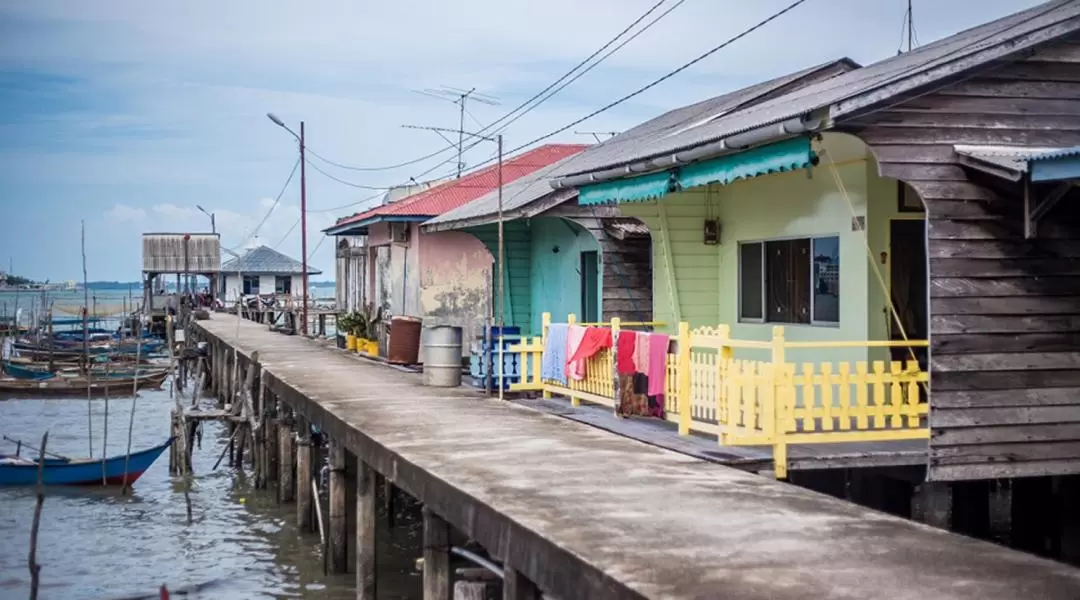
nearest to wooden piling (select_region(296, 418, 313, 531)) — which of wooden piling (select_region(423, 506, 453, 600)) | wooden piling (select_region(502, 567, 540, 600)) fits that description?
wooden piling (select_region(423, 506, 453, 600))

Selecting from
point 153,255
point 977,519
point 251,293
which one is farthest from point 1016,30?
point 251,293

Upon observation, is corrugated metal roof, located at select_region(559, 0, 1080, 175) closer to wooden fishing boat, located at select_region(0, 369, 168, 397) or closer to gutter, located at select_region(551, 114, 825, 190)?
gutter, located at select_region(551, 114, 825, 190)

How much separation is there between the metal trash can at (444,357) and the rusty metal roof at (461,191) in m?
8.95

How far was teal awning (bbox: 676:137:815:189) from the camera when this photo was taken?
11.3 m

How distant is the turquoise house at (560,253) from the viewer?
62.9 feet

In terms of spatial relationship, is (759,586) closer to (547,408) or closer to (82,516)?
(547,408)

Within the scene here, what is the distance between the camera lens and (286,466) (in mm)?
21438

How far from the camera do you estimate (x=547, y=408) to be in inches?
620

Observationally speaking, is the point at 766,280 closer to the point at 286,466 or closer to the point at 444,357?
the point at 444,357

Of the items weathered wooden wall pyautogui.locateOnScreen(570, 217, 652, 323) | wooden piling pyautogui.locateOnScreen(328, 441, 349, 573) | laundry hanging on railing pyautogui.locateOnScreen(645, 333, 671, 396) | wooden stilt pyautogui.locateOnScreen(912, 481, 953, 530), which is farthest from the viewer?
weathered wooden wall pyautogui.locateOnScreen(570, 217, 652, 323)

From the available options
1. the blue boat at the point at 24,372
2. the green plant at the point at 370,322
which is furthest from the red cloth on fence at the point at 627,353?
the blue boat at the point at 24,372

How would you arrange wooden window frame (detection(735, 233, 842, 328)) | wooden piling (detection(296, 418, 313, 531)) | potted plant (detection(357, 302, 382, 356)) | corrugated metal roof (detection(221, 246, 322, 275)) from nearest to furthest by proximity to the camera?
wooden window frame (detection(735, 233, 842, 328)), wooden piling (detection(296, 418, 313, 531)), potted plant (detection(357, 302, 382, 356)), corrugated metal roof (detection(221, 246, 322, 275))

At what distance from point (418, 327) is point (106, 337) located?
4397 centimetres

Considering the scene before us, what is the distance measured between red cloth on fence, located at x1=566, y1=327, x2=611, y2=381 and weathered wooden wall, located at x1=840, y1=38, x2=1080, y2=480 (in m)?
4.67
